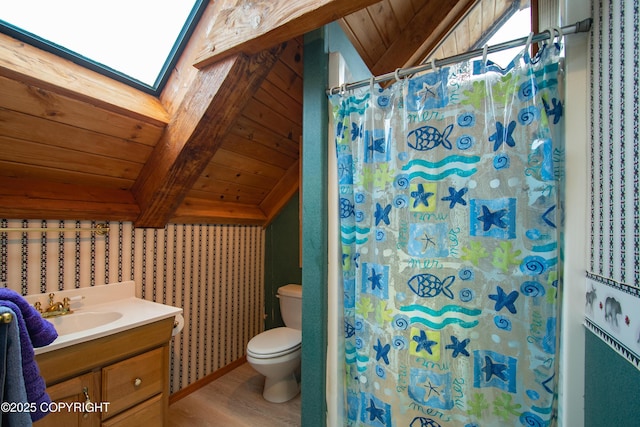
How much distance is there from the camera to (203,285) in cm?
234

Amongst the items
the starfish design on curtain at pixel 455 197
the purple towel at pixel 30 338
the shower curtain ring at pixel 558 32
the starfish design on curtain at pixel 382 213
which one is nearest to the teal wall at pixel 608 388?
the starfish design on curtain at pixel 455 197

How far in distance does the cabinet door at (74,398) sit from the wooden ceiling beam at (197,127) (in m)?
0.96

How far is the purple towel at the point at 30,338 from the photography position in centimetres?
75

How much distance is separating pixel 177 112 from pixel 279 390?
204 centimetres

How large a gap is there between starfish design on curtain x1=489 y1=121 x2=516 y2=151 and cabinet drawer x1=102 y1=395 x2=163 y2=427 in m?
2.14

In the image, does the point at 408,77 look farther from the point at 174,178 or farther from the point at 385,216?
the point at 174,178

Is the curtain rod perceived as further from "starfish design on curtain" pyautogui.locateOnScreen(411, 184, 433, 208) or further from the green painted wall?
"starfish design on curtain" pyautogui.locateOnScreen(411, 184, 433, 208)

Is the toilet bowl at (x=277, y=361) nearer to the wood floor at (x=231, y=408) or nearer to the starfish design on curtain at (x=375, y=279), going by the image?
the wood floor at (x=231, y=408)

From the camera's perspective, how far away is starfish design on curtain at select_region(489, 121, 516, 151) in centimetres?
110

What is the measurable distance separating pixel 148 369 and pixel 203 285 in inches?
35.1

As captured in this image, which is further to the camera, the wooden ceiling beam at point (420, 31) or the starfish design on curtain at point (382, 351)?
the wooden ceiling beam at point (420, 31)

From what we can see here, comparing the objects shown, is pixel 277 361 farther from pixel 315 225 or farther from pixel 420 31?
pixel 420 31

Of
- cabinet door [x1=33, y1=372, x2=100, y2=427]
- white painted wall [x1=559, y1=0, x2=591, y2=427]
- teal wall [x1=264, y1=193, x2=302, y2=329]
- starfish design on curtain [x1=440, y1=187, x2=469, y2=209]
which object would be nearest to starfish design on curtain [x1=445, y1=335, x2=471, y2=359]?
white painted wall [x1=559, y1=0, x2=591, y2=427]

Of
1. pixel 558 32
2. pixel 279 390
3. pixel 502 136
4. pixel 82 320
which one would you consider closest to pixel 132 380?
pixel 82 320
